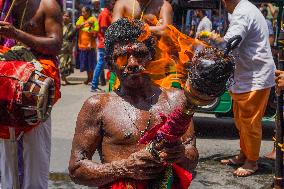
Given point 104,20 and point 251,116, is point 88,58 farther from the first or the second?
point 251,116

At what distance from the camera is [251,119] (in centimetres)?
561

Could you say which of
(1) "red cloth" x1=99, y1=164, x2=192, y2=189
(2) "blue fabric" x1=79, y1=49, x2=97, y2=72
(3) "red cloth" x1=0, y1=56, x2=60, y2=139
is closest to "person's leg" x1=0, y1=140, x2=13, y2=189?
(3) "red cloth" x1=0, y1=56, x2=60, y2=139

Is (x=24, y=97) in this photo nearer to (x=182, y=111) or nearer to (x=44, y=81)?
(x=44, y=81)

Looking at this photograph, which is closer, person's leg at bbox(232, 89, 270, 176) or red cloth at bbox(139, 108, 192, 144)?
red cloth at bbox(139, 108, 192, 144)

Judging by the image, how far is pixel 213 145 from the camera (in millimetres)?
7051

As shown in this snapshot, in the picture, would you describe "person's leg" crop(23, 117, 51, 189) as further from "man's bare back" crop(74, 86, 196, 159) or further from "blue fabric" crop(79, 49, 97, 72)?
"blue fabric" crop(79, 49, 97, 72)

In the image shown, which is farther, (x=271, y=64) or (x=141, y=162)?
(x=271, y=64)

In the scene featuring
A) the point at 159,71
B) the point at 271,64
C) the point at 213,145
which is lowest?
the point at 213,145

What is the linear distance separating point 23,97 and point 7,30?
745 millimetres

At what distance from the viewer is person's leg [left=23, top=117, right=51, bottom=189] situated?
3646mm

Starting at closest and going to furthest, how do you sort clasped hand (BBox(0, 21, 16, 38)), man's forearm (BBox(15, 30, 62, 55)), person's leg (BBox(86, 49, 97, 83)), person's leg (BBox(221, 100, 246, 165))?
clasped hand (BBox(0, 21, 16, 38))
man's forearm (BBox(15, 30, 62, 55))
person's leg (BBox(221, 100, 246, 165))
person's leg (BBox(86, 49, 97, 83))

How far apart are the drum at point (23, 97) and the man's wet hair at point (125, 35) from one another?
0.47 metres

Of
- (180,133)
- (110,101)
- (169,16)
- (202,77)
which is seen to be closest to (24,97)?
(110,101)

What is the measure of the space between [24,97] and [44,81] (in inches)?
5.0
